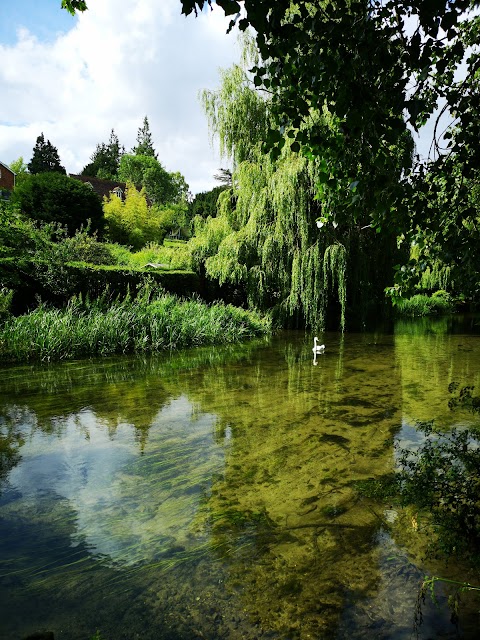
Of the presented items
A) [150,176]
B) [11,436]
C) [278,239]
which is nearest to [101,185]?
[150,176]

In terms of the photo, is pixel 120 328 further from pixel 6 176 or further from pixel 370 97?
pixel 6 176

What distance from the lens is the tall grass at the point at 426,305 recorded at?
2210cm

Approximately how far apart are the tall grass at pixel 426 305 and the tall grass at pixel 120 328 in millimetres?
10944

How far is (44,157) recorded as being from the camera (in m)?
50.7

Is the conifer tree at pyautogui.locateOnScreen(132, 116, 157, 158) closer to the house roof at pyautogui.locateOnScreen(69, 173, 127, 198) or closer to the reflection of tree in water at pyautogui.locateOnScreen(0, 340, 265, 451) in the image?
the house roof at pyautogui.locateOnScreen(69, 173, 127, 198)

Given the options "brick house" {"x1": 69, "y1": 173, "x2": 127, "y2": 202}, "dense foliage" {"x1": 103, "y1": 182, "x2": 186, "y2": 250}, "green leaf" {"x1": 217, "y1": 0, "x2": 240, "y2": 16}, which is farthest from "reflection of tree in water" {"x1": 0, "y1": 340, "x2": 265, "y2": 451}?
"brick house" {"x1": 69, "y1": 173, "x2": 127, "y2": 202}

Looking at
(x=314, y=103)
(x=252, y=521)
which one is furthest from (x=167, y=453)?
(x=314, y=103)

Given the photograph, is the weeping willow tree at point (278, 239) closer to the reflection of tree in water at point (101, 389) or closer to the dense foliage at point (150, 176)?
the reflection of tree in water at point (101, 389)

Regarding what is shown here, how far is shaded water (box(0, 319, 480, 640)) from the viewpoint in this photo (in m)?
2.23

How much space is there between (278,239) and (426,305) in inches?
522

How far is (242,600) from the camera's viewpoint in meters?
2.33

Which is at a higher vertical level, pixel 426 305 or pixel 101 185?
pixel 101 185

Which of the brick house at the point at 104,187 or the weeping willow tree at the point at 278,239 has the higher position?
the brick house at the point at 104,187

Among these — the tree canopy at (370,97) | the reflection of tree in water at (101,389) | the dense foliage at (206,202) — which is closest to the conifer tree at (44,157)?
the dense foliage at (206,202)
